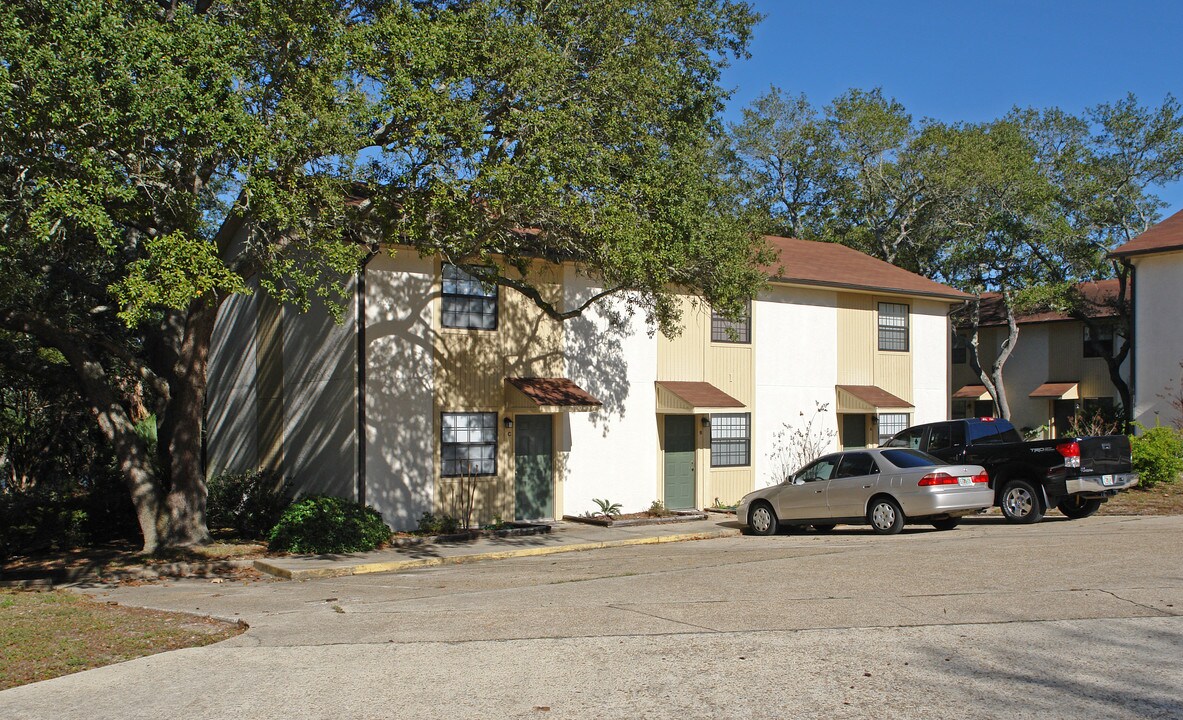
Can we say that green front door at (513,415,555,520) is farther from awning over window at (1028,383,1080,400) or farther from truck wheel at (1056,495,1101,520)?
awning over window at (1028,383,1080,400)

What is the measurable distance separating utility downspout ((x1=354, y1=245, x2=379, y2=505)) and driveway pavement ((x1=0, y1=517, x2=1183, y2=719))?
4.63 meters

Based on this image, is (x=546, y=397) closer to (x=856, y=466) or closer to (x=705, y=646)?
(x=856, y=466)

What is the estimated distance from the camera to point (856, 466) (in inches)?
695

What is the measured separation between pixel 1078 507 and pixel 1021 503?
140 cm

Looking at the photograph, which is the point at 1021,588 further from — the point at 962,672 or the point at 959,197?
the point at 959,197

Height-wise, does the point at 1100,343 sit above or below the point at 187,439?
above

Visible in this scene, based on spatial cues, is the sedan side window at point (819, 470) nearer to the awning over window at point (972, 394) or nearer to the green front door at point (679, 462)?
the green front door at point (679, 462)

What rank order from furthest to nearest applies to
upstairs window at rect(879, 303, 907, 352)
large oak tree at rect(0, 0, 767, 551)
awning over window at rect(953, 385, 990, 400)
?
awning over window at rect(953, 385, 990, 400) → upstairs window at rect(879, 303, 907, 352) → large oak tree at rect(0, 0, 767, 551)

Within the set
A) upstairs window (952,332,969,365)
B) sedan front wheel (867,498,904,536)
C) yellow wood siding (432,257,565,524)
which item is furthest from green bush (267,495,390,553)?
upstairs window (952,332,969,365)

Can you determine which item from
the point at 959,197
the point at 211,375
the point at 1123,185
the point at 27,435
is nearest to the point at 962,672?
the point at 211,375

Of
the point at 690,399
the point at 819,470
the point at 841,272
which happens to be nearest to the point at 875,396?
the point at 841,272

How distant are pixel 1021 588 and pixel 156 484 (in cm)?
1377

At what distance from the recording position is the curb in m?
15.1

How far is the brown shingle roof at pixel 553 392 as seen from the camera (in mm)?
19469
